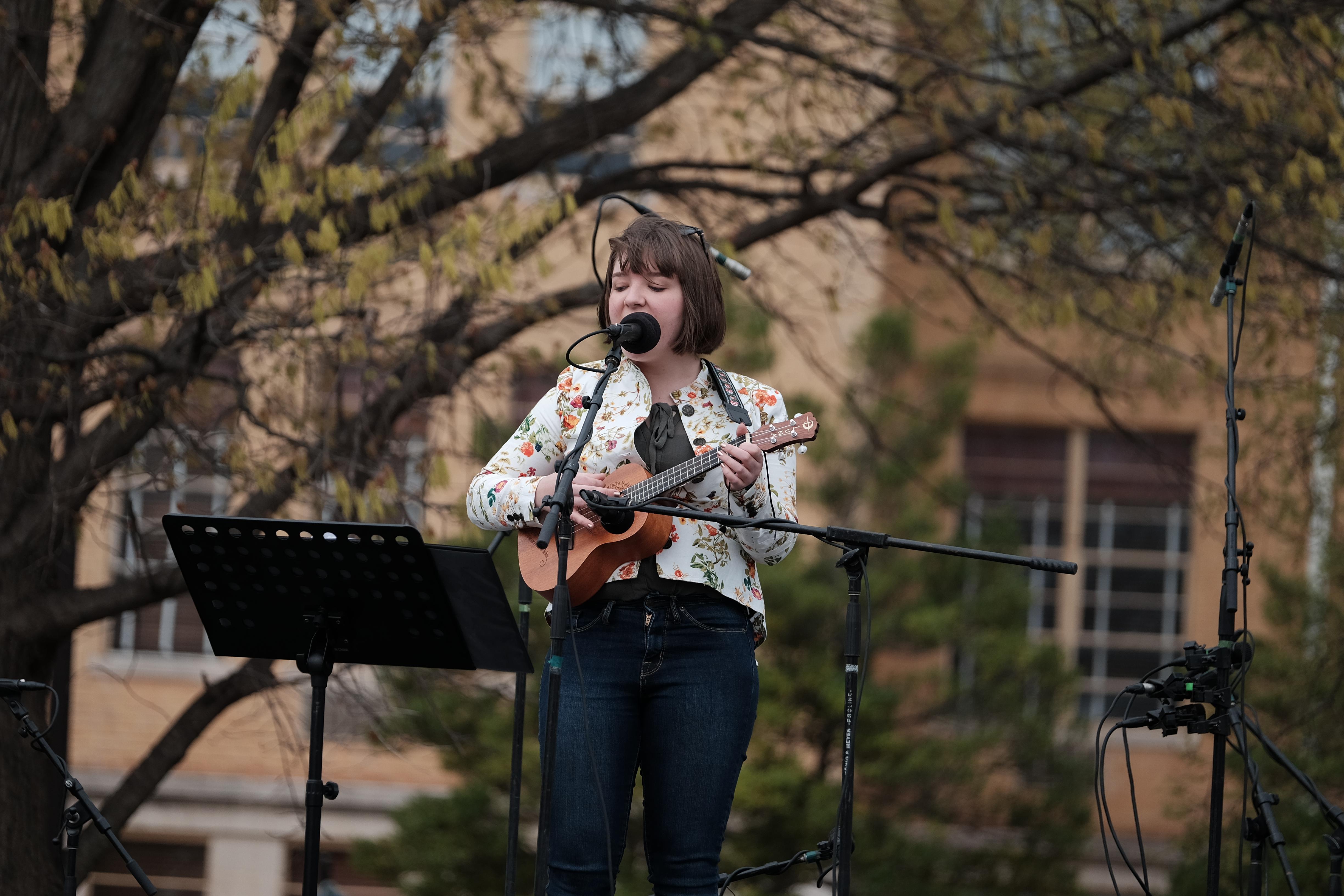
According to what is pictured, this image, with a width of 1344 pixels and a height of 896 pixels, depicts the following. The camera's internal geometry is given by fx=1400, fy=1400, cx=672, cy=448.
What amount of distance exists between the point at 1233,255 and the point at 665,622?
1912 millimetres

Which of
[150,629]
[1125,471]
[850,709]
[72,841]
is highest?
[1125,471]

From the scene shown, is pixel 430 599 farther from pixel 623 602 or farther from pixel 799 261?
pixel 799 261

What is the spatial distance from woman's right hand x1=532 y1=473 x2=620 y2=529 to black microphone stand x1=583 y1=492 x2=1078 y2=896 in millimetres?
36

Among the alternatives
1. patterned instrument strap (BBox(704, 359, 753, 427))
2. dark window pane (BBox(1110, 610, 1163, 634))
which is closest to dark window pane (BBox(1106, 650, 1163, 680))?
dark window pane (BBox(1110, 610, 1163, 634))

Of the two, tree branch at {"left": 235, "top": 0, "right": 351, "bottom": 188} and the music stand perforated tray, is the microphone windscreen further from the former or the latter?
tree branch at {"left": 235, "top": 0, "right": 351, "bottom": 188}

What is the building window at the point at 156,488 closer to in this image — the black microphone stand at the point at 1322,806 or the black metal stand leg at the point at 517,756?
the black metal stand leg at the point at 517,756

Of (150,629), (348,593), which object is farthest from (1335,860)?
(150,629)

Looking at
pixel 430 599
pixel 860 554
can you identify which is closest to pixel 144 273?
pixel 430 599

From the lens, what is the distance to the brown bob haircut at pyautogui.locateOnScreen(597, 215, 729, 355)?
3.09 meters

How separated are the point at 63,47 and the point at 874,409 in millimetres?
5327

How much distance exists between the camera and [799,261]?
11.0 meters

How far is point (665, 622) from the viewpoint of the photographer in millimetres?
2934

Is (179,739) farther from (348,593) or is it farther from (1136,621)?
(1136,621)

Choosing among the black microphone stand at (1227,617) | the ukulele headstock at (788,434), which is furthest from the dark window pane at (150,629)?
the black microphone stand at (1227,617)
